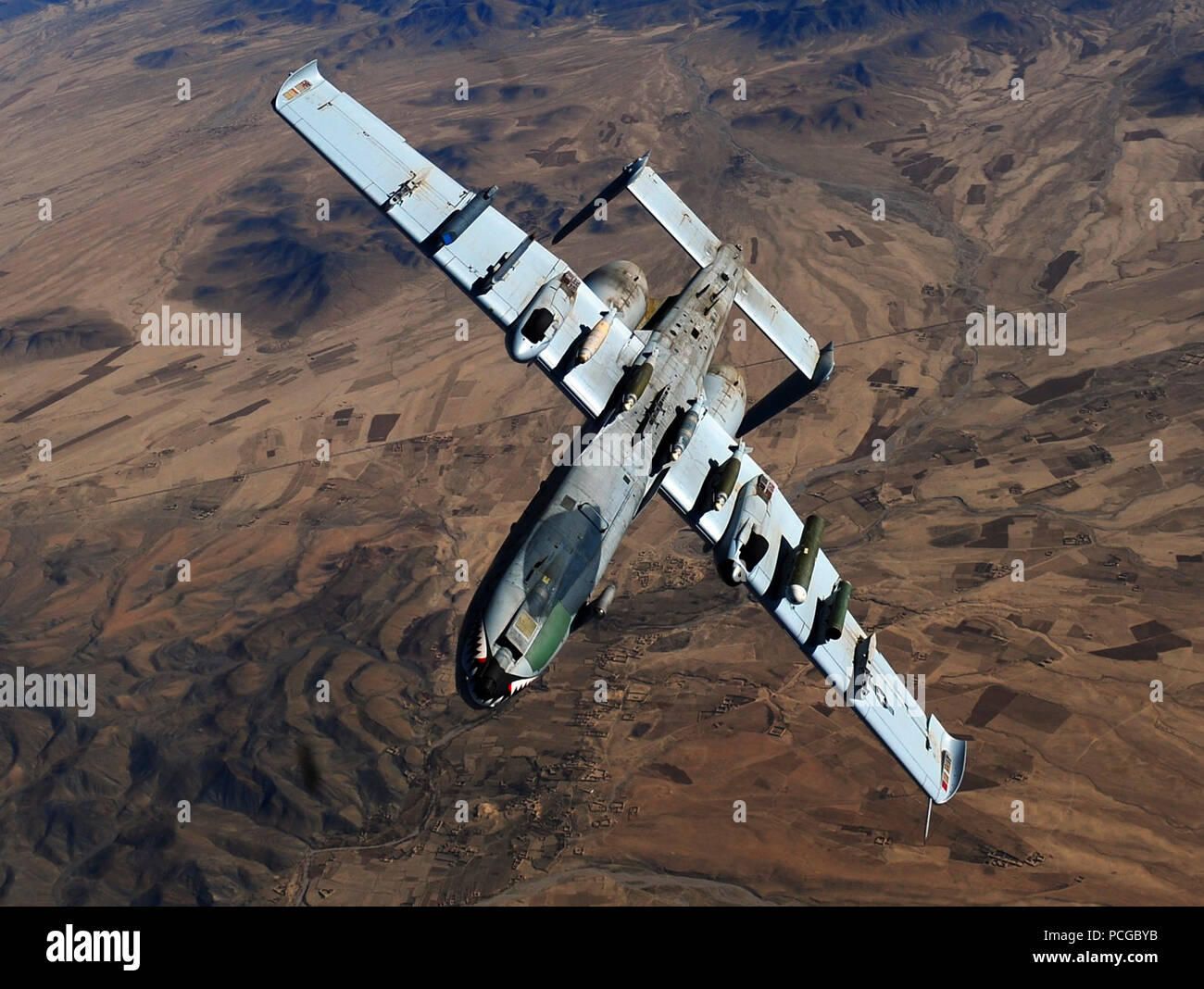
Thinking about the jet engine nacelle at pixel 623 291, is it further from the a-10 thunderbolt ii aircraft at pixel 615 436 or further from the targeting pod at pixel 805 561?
the targeting pod at pixel 805 561

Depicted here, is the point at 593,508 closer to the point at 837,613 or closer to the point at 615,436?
the point at 615,436

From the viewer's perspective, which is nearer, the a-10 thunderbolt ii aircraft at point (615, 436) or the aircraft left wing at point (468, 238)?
the a-10 thunderbolt ii aircraft at point (615, 436)

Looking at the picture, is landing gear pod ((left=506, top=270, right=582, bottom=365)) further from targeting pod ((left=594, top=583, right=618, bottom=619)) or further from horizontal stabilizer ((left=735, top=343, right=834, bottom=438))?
horizontal stabilizer ((left=735, top=343, right=834, bottom=438))

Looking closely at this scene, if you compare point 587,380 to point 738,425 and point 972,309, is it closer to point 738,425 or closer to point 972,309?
point 738,425

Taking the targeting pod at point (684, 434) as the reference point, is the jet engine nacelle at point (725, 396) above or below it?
above

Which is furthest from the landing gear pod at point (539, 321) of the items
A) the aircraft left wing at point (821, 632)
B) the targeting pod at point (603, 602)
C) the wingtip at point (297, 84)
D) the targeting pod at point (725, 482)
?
the wingtip at point (297, 84)

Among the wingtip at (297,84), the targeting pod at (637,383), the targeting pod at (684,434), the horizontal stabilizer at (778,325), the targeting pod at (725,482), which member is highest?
the wingtip at (297,84)

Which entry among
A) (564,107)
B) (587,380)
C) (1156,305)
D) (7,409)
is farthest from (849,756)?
(564,107)
